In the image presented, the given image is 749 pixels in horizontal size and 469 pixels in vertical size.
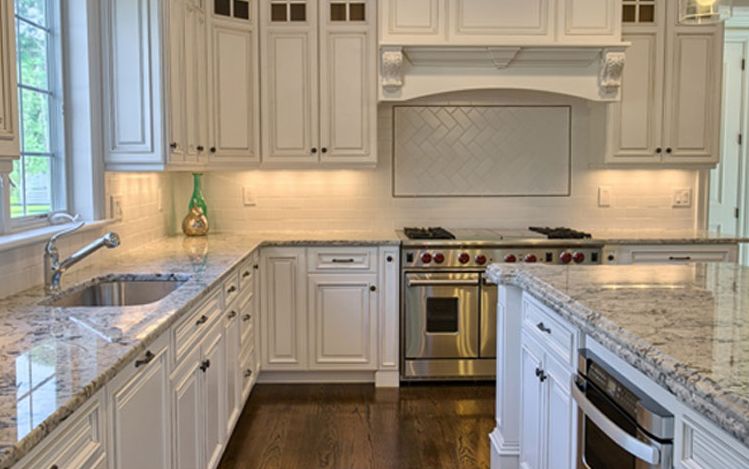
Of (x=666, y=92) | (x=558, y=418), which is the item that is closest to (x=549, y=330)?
(x=558, y=418)

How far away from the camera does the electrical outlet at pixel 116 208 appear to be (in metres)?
3.32

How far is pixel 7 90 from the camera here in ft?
5.95

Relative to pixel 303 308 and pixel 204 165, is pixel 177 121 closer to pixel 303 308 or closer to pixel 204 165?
pixel 204 165

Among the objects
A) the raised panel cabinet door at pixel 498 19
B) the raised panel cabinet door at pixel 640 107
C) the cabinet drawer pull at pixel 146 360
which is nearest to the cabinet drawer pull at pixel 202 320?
the cabinet drawer pull at pixel 146 360

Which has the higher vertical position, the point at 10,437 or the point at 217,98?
the point at 217,98

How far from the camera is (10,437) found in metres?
1.08

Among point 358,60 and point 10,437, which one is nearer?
point 10,437

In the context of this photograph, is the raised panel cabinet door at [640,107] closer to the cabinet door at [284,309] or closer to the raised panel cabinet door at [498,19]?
the raised panel cabinet door at [498,19]

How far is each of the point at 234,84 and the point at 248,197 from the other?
0.81 meters

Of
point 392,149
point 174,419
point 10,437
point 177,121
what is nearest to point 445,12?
point 392,149

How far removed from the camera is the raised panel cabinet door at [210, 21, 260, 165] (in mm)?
4039

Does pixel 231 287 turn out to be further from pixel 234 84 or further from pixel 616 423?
pixel 616 423

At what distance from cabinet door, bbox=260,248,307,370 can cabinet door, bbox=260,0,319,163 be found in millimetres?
638

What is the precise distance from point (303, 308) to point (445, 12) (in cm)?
195
